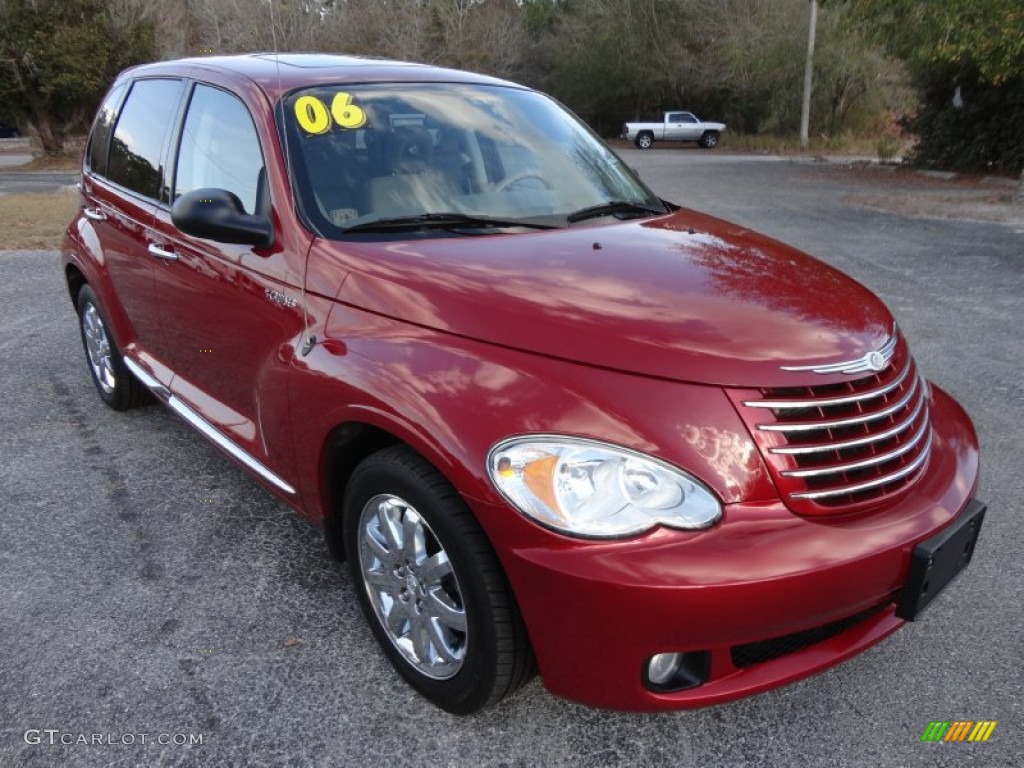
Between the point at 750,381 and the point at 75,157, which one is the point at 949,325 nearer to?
the point at 750,381

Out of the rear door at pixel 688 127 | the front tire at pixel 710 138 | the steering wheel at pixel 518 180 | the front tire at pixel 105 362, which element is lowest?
the front tire at pixel 710 138

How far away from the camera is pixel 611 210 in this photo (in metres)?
3.21

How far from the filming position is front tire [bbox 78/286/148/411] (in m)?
4.53

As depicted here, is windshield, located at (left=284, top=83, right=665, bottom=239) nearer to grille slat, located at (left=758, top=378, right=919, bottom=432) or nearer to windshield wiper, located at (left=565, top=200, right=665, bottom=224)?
windshield wiper, located at (left=565, top=200, right=665, bottom=224)

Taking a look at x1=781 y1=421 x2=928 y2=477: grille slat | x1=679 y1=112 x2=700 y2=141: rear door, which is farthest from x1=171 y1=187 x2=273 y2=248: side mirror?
x1=679 y1=112 x2=700 y2=141: rear door

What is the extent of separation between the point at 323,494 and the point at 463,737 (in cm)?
88

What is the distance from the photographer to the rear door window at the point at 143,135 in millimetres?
3727

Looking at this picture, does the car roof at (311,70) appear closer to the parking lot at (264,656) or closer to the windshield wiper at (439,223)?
the windshield wiper at (439,223)

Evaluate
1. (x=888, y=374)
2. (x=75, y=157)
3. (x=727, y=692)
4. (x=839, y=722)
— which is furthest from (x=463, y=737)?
(x=75, y=157)

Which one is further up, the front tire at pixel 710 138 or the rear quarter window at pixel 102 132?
the rear quarter window at pixel 102 132

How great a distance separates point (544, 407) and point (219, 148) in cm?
203

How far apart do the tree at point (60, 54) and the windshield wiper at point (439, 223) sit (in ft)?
78.7

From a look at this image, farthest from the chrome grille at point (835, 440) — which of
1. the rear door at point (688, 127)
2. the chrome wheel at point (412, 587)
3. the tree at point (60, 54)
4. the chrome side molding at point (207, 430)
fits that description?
the rear door at point (688, 127)

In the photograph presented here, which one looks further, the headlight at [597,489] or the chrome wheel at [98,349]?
the chrome wheel at [98,349]
